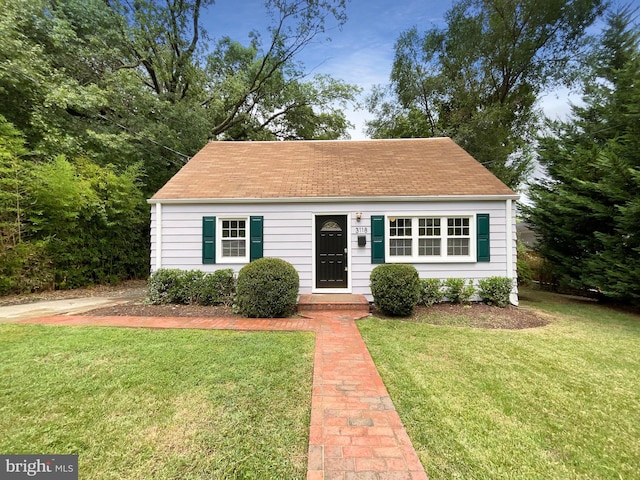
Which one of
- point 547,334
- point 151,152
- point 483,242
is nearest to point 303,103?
point 151,152

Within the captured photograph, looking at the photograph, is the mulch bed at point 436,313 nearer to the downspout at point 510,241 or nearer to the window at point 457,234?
the downspout at point 510,241

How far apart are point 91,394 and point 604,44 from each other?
59.5 feet

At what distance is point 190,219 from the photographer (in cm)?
779

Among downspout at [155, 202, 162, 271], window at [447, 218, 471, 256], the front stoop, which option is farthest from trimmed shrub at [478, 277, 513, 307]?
downspout at [155, 202, 162, 271]

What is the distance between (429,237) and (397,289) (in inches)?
89.8

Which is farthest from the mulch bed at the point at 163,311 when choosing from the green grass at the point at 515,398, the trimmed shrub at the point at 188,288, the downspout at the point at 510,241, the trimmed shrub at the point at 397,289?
the downspout at the point at 510,241

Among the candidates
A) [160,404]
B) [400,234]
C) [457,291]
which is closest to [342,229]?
[400,234]

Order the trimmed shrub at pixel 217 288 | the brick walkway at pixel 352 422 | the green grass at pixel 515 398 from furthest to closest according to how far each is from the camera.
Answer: the trimmed shrub at pixel 217 288 < the green grass at pixel 515 398 < the brick walkway at pixel 352 422

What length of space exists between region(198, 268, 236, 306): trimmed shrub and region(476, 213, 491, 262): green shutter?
661 cm

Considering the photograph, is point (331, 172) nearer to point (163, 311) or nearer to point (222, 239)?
point (222, 239)

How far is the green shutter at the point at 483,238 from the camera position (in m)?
→ 7.61

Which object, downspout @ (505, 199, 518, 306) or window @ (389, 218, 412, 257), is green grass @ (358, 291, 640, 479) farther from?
window @ (389, 218, 412, 257)

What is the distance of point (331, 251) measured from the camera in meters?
7.83

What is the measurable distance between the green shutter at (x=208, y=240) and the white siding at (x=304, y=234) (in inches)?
5.6
